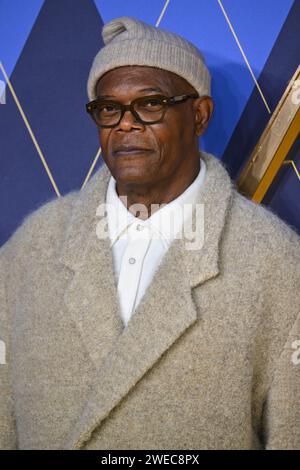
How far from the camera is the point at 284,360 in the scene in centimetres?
165

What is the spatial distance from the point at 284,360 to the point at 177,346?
0.25 meters

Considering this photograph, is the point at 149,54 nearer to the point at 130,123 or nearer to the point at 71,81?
the point at 130,123

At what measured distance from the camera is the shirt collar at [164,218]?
1.75 m

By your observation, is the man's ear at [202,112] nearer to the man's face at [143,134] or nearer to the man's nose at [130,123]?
the man's face at [143,134]

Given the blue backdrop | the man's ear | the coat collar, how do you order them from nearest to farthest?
the coat collar < the man's ear < the blue backdrop

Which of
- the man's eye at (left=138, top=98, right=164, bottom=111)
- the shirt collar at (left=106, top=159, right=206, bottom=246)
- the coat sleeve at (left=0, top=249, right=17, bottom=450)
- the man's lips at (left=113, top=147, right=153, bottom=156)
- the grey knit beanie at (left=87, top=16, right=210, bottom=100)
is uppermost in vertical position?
the grey knit beanie at (left=87, top=16, right=210, bottom=100)


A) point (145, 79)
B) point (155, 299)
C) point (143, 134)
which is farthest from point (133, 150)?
point (155, 299)

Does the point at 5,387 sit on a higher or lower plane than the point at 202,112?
lower

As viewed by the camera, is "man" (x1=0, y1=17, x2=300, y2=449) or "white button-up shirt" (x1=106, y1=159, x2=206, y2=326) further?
"white button-up shirt" (x1=106, y1=159, x2=206, y2=326)

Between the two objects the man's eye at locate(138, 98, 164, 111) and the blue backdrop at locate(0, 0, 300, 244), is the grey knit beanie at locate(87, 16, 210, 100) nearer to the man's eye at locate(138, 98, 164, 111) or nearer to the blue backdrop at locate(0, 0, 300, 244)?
the man's eye at locate(138, 98, 164, 111)

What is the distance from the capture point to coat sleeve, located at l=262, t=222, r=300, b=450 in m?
1.64

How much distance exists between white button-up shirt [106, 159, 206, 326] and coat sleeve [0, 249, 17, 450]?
0.34 m

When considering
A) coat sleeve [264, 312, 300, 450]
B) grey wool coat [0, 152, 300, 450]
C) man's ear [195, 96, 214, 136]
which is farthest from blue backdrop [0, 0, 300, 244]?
coat sleeve [264, 312, 300, 450]

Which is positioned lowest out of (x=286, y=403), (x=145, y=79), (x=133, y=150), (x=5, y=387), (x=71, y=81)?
(x=5, y=387)
